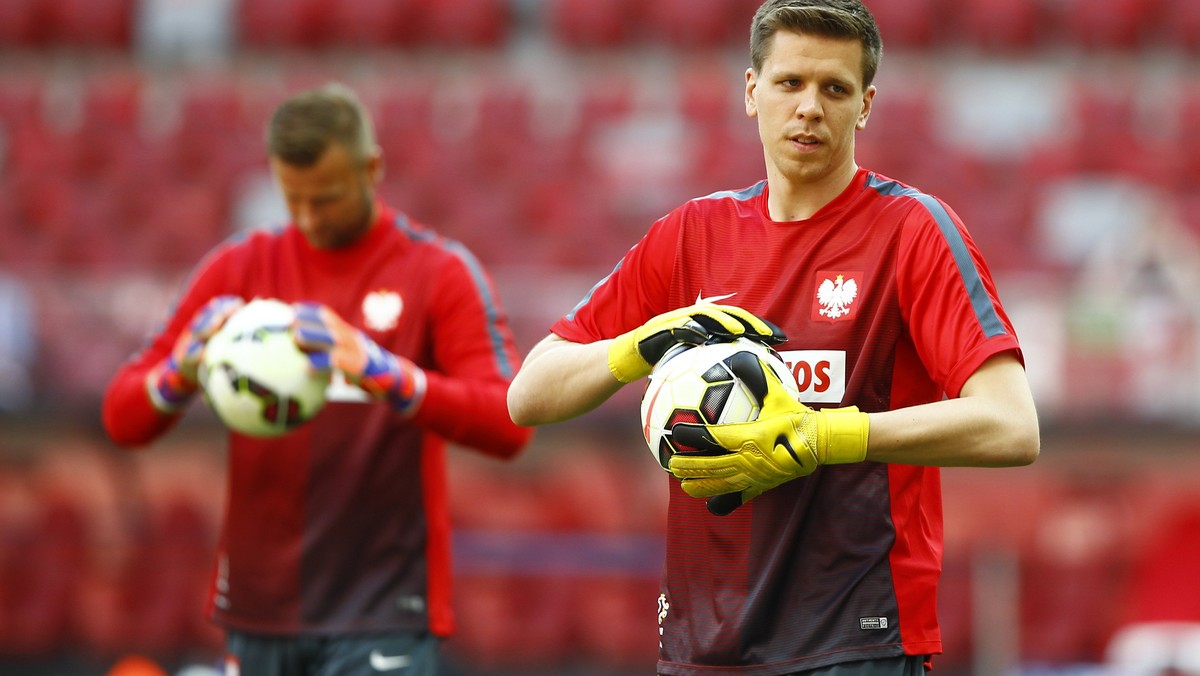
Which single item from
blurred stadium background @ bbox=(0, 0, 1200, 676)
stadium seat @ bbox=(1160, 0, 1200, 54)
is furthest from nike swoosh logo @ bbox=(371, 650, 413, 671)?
stadium seat @ bbox=(1160, 0, 1200, 54)

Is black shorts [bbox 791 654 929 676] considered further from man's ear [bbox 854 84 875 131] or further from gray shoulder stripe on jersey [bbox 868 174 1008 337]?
man's ear [bbox 854 84 875 131]

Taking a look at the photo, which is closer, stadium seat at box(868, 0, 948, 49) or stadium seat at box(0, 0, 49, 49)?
stadium seat at box(868, 0, 948, 49)

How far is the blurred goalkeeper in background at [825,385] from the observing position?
2.98m

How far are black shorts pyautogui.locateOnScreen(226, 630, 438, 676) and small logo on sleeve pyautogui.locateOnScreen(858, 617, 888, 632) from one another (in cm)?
174

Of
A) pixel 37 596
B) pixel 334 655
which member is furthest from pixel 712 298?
pixel 37 596

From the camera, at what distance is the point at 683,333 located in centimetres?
302

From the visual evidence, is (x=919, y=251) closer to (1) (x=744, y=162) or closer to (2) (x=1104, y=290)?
(2) (x=1104, y=290)

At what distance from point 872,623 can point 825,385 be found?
51cm

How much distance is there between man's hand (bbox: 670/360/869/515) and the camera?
290 cm

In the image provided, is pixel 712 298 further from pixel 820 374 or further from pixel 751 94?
pixel 751 94

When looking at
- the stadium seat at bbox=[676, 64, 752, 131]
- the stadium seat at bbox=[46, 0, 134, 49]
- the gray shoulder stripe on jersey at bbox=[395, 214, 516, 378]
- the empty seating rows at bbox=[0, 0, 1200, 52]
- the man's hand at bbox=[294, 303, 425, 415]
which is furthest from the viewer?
the stadium seat at bbox=[46, 0, 134, 49]

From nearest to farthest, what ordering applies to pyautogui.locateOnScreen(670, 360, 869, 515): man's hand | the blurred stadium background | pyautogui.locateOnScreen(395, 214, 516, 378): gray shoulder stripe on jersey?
pyautogui.locateOnScreen(670, 360, 869, 515): man's hand, pyautogui.locateOnScreen(395, 214, 516, 378): gray shoulder stripe on jersey, the blurred stadium background

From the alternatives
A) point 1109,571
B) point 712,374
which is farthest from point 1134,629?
point 712,374

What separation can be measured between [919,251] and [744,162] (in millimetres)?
11200
